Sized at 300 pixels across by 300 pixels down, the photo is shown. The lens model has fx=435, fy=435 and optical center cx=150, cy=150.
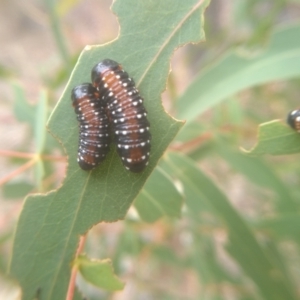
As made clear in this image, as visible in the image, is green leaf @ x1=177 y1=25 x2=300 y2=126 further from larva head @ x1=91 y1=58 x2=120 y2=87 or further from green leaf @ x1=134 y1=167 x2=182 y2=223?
larva head @ x1=91 y1=58 x2=120 y2=87

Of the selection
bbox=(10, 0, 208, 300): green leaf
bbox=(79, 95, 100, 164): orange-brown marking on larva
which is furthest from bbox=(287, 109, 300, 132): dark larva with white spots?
bbox=(79, 95, 100, 164): orange-brown marking on larva

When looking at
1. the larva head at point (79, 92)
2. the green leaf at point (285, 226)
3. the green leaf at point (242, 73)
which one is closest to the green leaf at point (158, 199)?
the larva head at point (79, 92)

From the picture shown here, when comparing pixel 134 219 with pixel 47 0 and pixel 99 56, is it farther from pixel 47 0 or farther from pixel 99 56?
pixel 47 0

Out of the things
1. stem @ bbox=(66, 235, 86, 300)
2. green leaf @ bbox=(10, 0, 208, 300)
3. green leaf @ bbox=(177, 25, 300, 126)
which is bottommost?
stem @ bbox=(66, 235, 86, 300)

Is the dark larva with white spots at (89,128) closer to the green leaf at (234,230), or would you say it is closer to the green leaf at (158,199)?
the green leaf at (158,199)

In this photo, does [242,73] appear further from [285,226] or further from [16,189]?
[16,189]

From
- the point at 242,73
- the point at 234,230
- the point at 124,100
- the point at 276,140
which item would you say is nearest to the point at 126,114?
the point at 124,100

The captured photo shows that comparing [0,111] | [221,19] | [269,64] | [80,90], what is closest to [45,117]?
[80,90]
